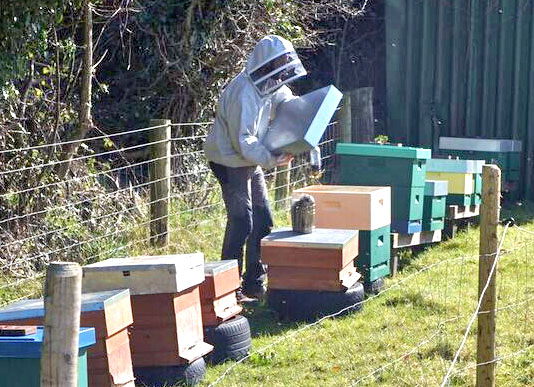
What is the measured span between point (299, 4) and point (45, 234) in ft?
17.8

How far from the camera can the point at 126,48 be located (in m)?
10.5

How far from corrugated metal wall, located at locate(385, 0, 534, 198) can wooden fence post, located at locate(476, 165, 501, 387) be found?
749 cm

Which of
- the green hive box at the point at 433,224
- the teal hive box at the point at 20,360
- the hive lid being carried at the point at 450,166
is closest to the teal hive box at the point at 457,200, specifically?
the hive lid being carried at the point at 450,166

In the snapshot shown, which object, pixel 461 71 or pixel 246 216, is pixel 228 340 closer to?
pixel 246 216

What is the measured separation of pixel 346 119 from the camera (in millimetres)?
12156

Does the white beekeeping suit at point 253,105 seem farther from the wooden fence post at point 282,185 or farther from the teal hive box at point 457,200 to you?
the wooden fence post at point 282,185

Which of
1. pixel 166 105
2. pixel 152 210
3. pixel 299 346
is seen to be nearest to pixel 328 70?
pixel 166 105

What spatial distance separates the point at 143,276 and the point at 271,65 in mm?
2296

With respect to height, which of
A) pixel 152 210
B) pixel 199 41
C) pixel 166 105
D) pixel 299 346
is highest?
pixel 199 41

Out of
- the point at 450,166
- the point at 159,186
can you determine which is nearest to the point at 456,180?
the point at 450,166

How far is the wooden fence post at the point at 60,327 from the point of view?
304 cm

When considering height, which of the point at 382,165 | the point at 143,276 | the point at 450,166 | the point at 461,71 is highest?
the point at 461,71

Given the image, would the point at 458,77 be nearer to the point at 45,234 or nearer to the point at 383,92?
the point at 383,92

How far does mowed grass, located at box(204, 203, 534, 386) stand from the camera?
19.8 feet
